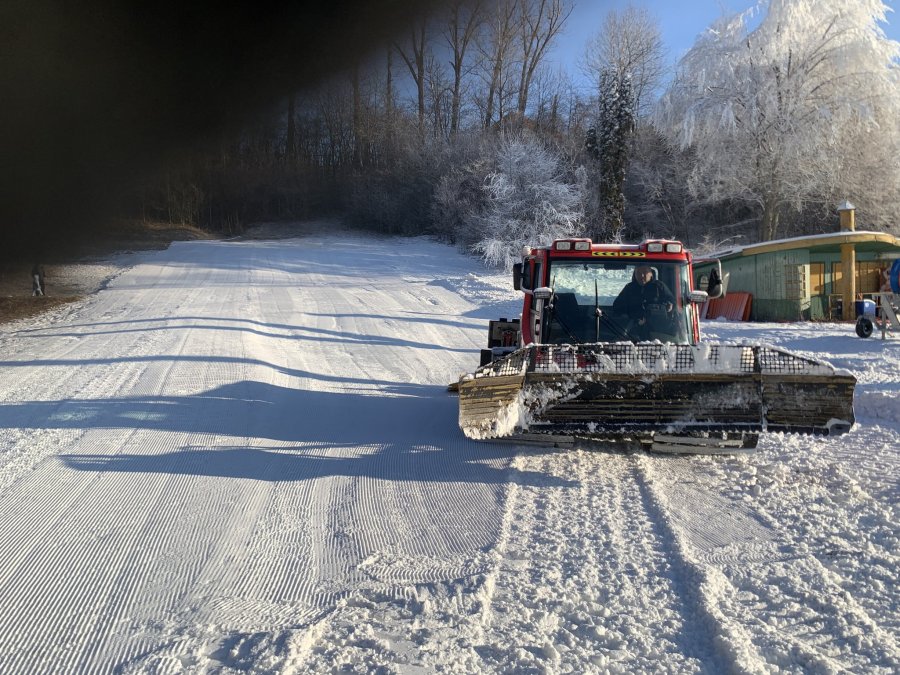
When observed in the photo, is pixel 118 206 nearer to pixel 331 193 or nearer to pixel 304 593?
pixel 304 593

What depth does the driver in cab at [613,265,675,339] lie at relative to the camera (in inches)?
286

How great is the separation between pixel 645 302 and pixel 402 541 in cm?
385

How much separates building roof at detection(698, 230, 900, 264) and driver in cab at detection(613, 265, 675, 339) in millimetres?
14771

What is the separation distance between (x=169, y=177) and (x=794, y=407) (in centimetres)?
611

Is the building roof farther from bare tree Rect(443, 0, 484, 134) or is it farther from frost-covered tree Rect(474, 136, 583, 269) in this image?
bare tree Rect(443, 0, 484, 134)

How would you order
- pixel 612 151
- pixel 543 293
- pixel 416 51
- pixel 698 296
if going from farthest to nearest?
pixel 612 151 → pixel 543 293 → pixel 698 296 → pixel 416 51

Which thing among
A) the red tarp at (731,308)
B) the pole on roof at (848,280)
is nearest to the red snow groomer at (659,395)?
the pole on roof at (848,280)

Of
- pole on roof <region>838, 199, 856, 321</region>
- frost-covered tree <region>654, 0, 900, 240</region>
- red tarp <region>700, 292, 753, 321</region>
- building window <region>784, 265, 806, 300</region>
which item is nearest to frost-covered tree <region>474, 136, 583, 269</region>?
frost-covered tree <region>654, 0, 900, 240</region>

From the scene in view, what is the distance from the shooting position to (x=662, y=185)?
4069 cm

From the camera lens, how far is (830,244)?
75.5ft

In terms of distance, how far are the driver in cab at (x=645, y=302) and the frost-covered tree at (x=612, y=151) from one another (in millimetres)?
30430

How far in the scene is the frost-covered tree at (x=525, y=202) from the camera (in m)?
33.4

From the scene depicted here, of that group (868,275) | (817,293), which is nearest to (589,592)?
(817,293)

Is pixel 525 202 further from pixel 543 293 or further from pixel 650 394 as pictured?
pixel 650 394
